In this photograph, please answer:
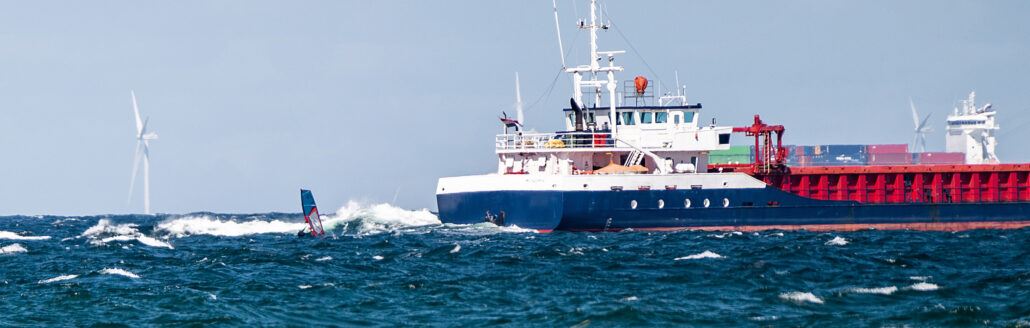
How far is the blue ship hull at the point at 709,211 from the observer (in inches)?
1735

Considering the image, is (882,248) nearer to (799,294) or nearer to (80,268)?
(799,294)

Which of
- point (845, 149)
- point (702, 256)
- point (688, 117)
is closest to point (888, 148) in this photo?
point (845, 149)

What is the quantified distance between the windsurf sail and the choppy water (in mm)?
8959

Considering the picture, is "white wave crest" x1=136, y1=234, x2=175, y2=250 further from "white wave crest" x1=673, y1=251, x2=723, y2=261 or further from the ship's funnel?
"white wave crest" x1=673, y1=251, x2=723, y2=261

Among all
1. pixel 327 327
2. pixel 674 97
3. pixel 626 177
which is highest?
pixel 674 97

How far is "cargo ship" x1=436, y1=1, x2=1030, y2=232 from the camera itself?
44406 millimetres

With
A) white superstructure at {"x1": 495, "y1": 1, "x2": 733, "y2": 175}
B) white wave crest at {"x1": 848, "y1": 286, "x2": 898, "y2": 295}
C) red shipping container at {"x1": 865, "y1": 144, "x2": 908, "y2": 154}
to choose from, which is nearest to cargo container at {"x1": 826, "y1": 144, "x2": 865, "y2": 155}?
red shipping container at {"x1": 865, "y1": 144, "x2": 908, "y2": 154}

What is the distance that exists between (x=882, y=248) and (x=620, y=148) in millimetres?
15208

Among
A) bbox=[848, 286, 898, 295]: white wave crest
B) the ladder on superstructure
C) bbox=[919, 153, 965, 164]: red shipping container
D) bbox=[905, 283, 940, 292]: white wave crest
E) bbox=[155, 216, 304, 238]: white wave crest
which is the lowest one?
bbox=[155, 216, 304, 238]: white wave crest

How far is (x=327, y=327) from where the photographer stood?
19953 millimetres

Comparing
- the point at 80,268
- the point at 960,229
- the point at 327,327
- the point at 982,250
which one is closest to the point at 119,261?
the point at 80,268

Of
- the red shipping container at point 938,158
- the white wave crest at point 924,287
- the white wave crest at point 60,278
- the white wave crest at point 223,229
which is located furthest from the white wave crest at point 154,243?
the red shipping container at point 938,158

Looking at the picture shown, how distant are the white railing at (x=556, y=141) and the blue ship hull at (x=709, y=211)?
3043 mm

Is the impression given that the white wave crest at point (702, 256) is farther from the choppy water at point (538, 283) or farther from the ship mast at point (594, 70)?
the ship mast at point (594, 70)
